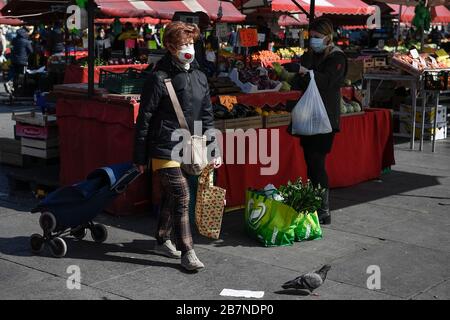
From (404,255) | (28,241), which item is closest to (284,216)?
(404,255)

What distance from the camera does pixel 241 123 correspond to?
302 inches

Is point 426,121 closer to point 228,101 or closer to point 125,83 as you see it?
point 228,101

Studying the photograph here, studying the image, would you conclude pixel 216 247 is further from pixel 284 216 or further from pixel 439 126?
pixel 439 126

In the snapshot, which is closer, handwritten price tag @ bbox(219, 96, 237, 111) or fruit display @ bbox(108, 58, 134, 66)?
handwritten price tag @ bbox(219, 96, 237, 111)

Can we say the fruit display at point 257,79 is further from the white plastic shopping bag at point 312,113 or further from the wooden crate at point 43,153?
the wooden crate at point 43,153

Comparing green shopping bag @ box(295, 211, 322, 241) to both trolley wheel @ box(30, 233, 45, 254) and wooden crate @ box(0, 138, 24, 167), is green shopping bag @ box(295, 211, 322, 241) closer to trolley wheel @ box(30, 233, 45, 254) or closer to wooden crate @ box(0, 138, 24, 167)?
trolley wheel @ box(30, 233, 45, 254)

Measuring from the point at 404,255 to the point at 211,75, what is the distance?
148 inches

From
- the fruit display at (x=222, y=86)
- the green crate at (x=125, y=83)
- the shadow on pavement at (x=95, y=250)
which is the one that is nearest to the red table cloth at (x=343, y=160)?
the fruit display at (x=222, y=86)

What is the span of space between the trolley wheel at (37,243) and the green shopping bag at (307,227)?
2105 millimetres

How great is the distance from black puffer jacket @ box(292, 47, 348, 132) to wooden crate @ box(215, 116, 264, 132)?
84 cm

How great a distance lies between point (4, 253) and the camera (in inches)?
241

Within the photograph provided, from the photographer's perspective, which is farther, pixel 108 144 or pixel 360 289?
pixel 108 144

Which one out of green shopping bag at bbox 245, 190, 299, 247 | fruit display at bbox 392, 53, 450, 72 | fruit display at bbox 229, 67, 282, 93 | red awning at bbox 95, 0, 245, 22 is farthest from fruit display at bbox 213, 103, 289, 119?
red awning at bbox 95, 0, 245, 22

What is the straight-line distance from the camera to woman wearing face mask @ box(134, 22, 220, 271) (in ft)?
18.1
